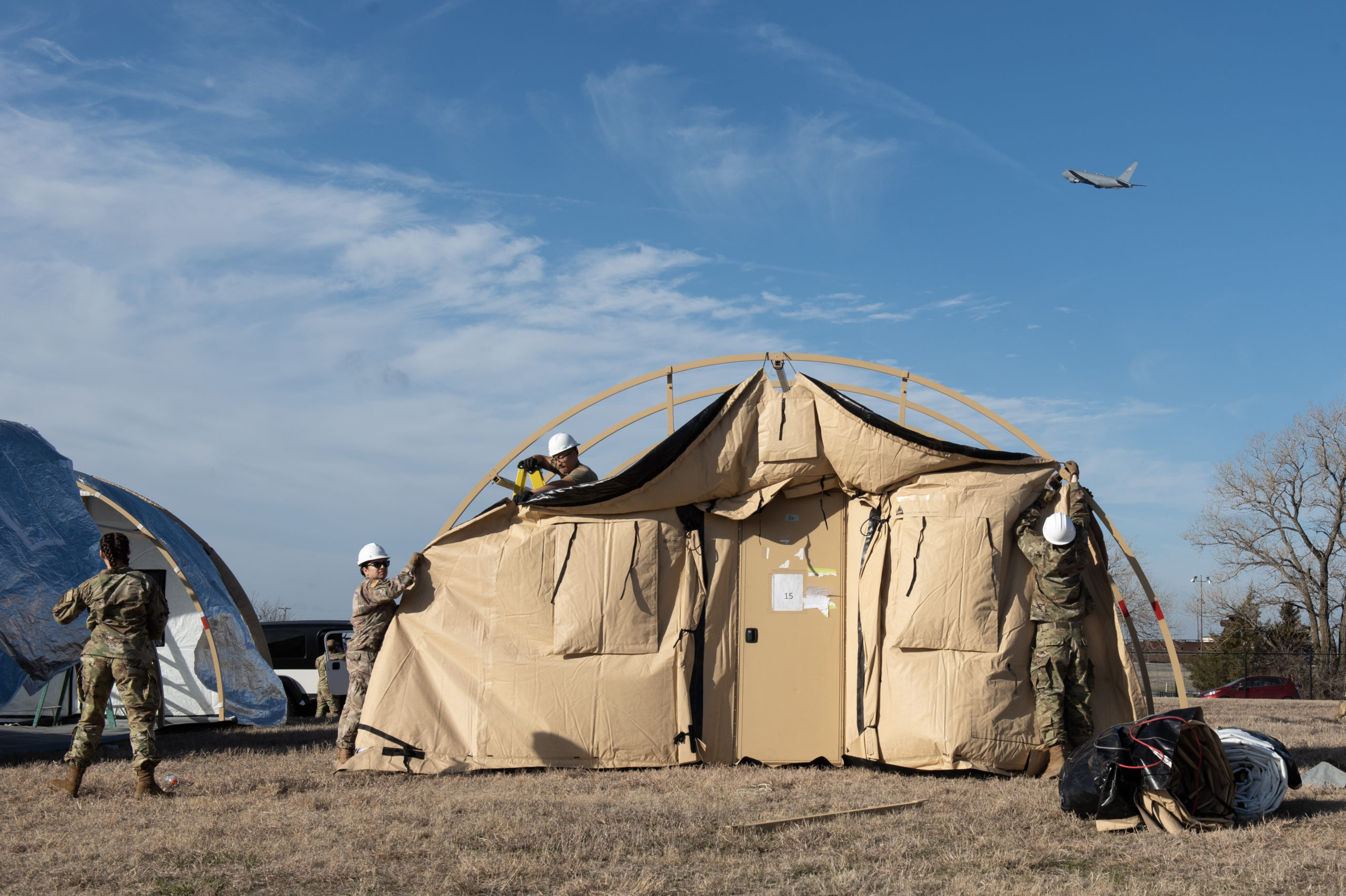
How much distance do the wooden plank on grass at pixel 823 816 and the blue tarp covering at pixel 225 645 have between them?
9.34 metres

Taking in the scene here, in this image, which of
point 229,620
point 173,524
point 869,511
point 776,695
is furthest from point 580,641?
point 173,524

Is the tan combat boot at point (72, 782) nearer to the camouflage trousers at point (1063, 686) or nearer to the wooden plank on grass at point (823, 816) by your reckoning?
the wooden plank on grass at point (823, 816)

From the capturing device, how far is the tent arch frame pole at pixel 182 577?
12586 millimetres

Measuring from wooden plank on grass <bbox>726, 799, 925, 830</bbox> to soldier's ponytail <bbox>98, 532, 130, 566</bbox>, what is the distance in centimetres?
496

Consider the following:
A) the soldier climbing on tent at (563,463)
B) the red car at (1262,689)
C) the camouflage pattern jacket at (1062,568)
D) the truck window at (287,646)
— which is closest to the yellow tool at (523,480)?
the soldier climbing on tent at (563,463)

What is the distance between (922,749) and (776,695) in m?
1.30

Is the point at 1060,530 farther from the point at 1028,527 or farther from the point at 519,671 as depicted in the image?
the point at 519,671

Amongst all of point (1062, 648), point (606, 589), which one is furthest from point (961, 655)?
point (606, 589)

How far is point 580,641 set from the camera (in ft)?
27.7

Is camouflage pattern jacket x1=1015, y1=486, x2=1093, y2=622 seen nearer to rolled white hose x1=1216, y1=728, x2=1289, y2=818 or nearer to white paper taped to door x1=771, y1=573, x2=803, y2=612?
rolled white hose x1=1216, y1=728, x2=1289, y2=818

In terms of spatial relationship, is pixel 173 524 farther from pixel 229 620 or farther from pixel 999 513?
pixel 999 513

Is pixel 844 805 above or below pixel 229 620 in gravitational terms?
below

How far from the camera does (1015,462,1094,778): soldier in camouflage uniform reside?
25.6 ft

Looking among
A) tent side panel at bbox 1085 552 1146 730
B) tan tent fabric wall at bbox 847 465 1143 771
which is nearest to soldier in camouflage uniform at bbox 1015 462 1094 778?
tan tent fabric wall at bbox 847 465 1143 771
